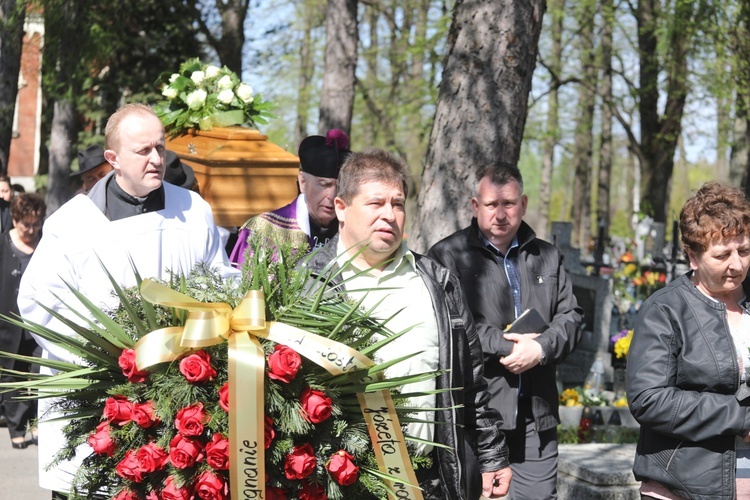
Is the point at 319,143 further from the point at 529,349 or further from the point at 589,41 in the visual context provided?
the point at 589,41

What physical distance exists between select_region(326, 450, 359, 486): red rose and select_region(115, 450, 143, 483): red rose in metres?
0.50

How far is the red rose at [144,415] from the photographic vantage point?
2744mm

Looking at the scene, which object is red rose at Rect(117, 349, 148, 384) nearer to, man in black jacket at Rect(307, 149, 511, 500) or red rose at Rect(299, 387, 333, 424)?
red rose at Rect(299, 387, 333, 424)

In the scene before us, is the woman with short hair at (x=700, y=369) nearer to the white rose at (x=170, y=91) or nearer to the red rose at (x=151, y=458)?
the red rose at (x=151, y=458)

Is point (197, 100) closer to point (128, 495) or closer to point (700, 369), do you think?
point (700, 369)

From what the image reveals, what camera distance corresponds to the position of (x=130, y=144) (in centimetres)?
393

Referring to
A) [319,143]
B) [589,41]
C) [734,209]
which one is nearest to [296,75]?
[589,41]

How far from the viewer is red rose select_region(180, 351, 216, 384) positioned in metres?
2.71

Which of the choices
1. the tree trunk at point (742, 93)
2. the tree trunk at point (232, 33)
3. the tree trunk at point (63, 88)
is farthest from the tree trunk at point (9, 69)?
the tree trunk at point (742, 93)

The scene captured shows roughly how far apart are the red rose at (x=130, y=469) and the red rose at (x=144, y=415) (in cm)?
9

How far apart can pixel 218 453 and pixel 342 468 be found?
13.3 inches

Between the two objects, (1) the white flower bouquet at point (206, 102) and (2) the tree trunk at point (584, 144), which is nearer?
(1) the white flower bouquet at point (206, 102)

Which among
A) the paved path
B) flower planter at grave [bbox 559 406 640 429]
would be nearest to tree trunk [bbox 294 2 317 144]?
flower planter at grave [bbox 559 406 640 429]

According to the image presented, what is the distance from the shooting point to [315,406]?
275cm
